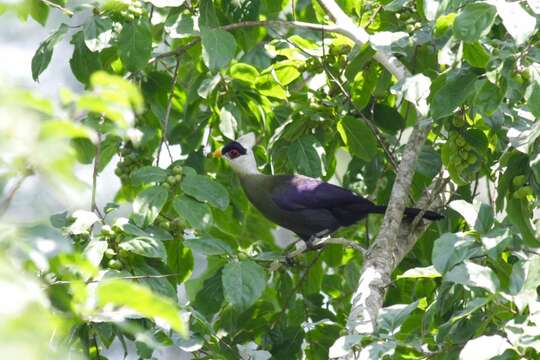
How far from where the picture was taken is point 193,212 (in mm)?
2996

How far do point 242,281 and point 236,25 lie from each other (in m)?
1.16

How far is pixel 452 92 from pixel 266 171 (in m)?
1.66

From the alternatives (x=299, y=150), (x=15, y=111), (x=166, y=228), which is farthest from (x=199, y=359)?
(x=15, y=111)

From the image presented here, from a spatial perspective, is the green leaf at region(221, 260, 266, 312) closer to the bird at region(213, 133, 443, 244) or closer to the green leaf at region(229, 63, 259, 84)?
the green leaf at region(229, 63, 259, 84)

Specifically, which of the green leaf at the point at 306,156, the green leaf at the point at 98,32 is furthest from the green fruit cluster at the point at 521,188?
the green leaf at the point at 98,32

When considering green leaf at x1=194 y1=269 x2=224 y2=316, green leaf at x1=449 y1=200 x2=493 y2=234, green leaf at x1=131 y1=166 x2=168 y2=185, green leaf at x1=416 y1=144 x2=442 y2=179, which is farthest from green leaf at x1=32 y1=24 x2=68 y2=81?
green leaf at x1=449 y1=200 x2=493 y2=234

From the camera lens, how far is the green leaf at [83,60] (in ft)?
11.4

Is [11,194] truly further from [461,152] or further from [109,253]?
[461,152]

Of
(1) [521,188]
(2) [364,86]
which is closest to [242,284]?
(1) [521,188]

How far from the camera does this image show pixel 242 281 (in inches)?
113

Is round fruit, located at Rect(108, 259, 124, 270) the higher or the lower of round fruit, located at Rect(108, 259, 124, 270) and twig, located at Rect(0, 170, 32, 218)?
the lower

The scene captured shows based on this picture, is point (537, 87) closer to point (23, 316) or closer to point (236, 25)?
point (236, 25)

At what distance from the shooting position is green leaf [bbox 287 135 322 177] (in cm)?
355

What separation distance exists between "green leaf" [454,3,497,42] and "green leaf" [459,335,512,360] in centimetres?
77
